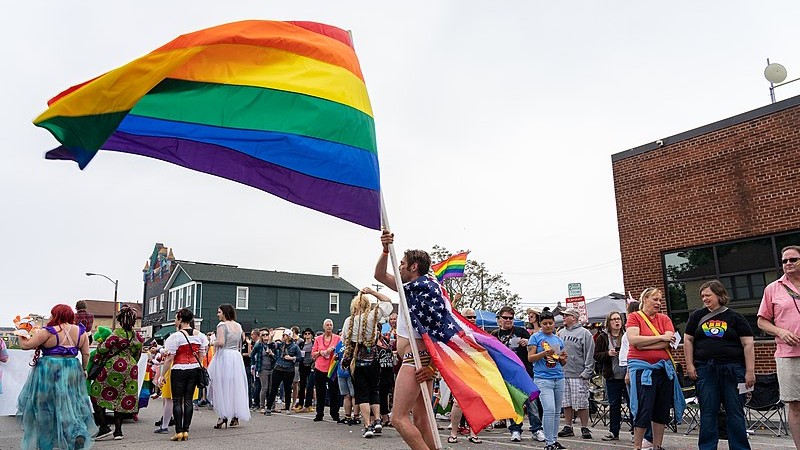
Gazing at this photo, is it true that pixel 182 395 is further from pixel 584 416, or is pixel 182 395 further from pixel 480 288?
pixel 480 288

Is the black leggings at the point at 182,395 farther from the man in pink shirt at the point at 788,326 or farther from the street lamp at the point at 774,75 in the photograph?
the street lamp at the point at 774,75

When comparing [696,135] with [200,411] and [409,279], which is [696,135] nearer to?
[409,279]

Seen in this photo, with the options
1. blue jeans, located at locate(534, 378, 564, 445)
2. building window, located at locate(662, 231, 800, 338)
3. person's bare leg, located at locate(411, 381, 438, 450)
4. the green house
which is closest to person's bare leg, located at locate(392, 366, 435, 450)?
person's bare leg, located at locate(411, 381, 438, 450)

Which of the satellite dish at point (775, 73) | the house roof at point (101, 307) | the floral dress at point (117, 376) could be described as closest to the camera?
the floral dress at point (117, 376)

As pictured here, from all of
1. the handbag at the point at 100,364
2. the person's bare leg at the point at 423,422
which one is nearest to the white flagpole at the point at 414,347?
the person's bare leg at the point at 423,422

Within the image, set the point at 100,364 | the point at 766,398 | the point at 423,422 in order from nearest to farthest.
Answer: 1. the point at 423,422
2. the point at 766,398
3. the point at 100,364

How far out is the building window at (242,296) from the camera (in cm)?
4675

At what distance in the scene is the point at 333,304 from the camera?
5144 centimetres

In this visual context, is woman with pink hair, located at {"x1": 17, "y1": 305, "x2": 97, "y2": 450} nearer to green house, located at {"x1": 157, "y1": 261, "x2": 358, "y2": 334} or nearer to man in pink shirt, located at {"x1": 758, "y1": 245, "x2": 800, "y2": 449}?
man in pink shirt, located at {"x1": 758, "y1": 245, "x2": 800, "y2": 449}

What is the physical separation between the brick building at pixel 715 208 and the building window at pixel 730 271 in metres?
0.02

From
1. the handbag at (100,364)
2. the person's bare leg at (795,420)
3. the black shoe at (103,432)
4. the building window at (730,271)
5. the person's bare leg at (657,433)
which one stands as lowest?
the black shoe at (103,432)

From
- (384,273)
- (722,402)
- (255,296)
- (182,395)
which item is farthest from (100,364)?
(255,296)

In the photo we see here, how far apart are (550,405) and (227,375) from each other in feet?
17.4

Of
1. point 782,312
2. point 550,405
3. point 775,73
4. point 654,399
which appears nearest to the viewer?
point 782,312
